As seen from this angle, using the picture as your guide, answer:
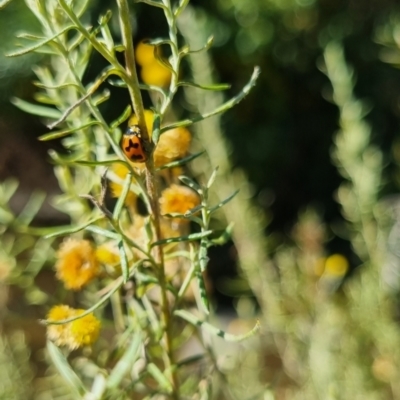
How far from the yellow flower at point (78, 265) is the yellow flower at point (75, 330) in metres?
0.02

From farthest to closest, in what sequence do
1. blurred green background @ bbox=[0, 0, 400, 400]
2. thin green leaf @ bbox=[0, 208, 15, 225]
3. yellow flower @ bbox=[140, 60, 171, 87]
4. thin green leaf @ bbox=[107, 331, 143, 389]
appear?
1. blurred green background @ bbox=[0, 0, 400, 400]
2. yellow flower @ bbox=[140, 60, 171, 87]
3. thin green leaf @ bbox=[0, 208, 15, 225]
4. thin green leaf @ bbox=[107, 331, 143, 389]

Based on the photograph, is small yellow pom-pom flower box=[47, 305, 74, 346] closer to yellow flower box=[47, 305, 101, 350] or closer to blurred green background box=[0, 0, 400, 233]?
yellow flower box=[47, 305, 101, 350]

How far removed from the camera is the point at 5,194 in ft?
1.52

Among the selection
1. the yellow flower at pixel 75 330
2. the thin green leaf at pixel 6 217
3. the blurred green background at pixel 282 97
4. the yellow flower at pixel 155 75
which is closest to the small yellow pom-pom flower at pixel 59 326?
the yellow flower at pixel 75 330

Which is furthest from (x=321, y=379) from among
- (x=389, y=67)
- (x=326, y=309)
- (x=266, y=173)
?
(x=389, y=67)

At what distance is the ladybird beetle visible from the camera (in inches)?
9.8

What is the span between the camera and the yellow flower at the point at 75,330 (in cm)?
32

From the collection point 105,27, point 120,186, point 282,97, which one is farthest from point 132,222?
point 282,97

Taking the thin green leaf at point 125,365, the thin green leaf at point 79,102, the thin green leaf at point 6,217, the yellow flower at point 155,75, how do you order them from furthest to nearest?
the yellow flower at point 155,75 < the thin green leaf at point 6,217 < the thin green leaf at point 125,365 < the thin green leaf at point 79,102

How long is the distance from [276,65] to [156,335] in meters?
0.99

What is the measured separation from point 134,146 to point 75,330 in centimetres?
13

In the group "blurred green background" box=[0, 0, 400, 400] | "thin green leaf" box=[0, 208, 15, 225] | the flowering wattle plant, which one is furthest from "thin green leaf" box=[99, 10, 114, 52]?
"blurred green background" box=[0, 0, 400, 400]

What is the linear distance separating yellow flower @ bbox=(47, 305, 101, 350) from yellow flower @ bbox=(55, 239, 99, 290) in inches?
0.7

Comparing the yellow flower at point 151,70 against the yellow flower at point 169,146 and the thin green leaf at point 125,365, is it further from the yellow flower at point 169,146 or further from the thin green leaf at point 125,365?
the thin green leaf at point 125,365
